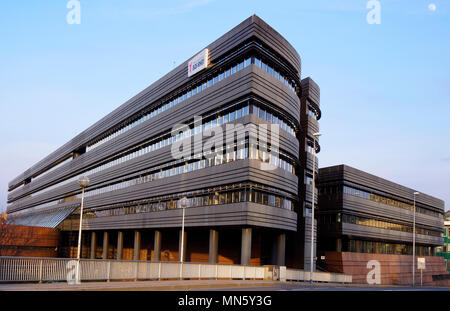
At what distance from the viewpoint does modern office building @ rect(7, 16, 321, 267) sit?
3706 cm

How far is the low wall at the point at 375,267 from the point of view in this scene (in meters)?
54.4

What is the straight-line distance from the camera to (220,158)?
3922 cm

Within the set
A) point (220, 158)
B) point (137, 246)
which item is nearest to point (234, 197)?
point (220, 158)

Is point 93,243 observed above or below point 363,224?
below

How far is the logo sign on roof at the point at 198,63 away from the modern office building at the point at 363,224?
2654 centimetres

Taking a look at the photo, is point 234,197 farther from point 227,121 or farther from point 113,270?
point 113,270

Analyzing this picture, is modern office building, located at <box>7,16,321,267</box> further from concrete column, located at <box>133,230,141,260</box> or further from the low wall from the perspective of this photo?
the low wall

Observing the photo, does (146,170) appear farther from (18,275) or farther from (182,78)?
(18,275)

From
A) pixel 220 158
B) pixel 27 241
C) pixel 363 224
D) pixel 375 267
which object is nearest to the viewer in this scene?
pixel 220 158

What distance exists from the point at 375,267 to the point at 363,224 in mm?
6207

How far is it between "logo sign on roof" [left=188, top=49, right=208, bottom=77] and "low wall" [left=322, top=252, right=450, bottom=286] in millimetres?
29512

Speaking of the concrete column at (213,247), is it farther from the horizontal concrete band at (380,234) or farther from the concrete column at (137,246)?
the horizontal concrete band at (380,234)

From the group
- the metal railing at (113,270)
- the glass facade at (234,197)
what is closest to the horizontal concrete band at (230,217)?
the glass facade at (234,197)
